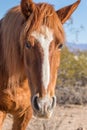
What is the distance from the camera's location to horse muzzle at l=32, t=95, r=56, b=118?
164 inches

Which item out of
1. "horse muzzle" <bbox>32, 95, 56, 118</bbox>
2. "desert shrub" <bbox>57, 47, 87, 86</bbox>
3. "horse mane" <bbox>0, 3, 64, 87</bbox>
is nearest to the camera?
"horse muzzle" <bbox>32, 95, 56, 118</bbox>

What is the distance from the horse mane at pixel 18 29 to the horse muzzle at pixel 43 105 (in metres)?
0.72

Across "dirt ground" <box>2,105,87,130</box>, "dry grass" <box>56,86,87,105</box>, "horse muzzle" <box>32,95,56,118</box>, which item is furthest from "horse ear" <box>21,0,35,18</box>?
"dry grass" <box>56,86,87,105</box>

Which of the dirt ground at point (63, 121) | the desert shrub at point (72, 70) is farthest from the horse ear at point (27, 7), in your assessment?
the desert shrub at point (72, 70)

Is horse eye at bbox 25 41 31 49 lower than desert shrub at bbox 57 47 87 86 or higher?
higher

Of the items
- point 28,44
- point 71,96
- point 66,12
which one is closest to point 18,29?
point 28,44

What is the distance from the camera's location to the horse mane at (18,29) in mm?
4574

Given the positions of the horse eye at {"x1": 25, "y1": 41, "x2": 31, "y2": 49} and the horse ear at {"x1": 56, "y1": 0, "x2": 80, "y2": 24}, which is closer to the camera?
the horse eye at {"x1": 25, "y1": 41, "x2": 31, "y2": 49}

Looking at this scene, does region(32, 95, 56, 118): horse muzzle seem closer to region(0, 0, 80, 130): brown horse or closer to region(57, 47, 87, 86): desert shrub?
region(0, 0, 80, 130): brown horse

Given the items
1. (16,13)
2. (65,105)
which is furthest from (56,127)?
(16,13)

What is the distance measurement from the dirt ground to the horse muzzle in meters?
3.27

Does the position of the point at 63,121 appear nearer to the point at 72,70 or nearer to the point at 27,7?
the point at 27,7

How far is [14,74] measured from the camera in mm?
5129

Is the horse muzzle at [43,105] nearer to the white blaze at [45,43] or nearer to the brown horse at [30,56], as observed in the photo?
the brown horse at [30,56]
